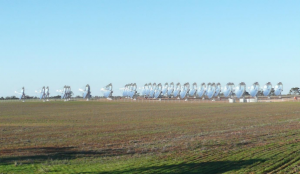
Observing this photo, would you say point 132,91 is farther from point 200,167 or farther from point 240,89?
point 200,167

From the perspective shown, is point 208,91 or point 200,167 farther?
point 208,91

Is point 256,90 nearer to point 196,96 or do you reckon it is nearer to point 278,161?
point 196,96

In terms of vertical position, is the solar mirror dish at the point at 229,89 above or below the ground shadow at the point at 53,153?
above

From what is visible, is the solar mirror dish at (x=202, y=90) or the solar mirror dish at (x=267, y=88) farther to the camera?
the solar mirror dish at (x=202, y=90)

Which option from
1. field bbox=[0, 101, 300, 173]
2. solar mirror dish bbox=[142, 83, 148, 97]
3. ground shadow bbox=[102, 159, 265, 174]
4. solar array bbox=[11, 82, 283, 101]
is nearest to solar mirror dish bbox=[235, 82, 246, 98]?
solar array bbox=[11, 82, 283, 101]

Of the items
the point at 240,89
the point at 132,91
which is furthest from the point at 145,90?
the point at 240,89

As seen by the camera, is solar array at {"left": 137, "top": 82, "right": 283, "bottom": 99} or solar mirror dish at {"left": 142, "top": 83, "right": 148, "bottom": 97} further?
solar mirror dish at {"left": 142, "top": 83, "right": 148, "bottom": 97}

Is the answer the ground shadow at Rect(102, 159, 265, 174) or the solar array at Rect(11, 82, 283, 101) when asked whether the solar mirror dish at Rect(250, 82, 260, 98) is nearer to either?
the solar array at Rect(11, 82, 283, 101)

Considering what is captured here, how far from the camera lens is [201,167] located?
51.3ft

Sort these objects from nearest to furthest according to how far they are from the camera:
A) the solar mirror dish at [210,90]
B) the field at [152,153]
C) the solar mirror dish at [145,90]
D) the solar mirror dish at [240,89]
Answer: the field at [152,153] < the solar mirror dish at [240,89] < the solar mirror dish at [210,90] < the solar mirror dish at [145,90]

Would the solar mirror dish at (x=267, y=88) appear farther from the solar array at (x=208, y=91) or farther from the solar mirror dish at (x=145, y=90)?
the solar mirror dish at (x=145, y=90)

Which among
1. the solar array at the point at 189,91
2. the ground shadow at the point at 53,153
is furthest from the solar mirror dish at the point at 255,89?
the ground shadow at the point at 53,153

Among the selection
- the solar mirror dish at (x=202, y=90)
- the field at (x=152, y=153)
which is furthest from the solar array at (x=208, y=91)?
the field at (x=152, y=153)

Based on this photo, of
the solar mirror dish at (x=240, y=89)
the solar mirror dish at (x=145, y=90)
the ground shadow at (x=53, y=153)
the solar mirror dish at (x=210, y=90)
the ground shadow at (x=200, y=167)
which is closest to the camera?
the ground shadow at (x=200, y=167)
